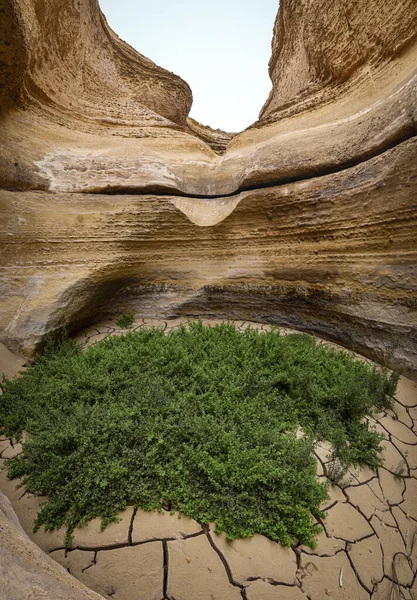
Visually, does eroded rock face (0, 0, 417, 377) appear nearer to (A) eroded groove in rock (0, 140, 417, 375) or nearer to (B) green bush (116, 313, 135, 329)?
(A) eroded groove in rock (0, 140, 417, 375)

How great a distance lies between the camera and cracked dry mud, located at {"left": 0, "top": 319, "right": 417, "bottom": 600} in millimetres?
1738

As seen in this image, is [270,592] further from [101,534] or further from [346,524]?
[101,534]

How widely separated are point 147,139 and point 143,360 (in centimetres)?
465

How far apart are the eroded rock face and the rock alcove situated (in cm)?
2

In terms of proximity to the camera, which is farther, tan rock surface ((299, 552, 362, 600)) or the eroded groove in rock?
the eroded groove in rock

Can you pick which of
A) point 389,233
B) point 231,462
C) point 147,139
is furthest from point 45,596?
point 147,139

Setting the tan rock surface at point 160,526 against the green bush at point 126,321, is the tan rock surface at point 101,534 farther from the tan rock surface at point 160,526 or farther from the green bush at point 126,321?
the green bush at point 126,321

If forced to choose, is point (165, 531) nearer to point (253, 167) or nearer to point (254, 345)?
point (254, 345)

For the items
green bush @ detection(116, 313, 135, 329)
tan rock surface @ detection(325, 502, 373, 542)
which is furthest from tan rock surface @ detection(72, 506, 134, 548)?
green bush @ detection(116, 313, 135, 329)

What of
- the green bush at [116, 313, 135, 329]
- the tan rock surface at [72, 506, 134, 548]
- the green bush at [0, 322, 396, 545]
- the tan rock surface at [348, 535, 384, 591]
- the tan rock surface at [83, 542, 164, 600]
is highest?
the green bush at [116, 313, 135, 329]

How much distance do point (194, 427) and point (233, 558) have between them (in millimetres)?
923

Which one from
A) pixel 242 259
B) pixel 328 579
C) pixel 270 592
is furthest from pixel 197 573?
pixel 242 259

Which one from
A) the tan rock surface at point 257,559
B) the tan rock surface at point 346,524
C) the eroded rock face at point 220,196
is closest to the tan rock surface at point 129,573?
the tan rock surface at point 257,559

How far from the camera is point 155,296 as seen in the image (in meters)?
5.59
